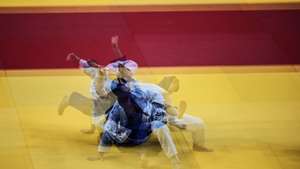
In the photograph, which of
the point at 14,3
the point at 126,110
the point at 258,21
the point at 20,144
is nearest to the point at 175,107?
the point at 126,110

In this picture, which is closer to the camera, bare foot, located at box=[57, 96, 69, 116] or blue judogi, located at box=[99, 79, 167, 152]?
blue judogi, located at box=[99, 79, 167, 152]

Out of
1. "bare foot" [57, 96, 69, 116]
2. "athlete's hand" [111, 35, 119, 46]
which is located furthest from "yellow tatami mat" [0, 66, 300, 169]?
"athlete's hand" [111, 35, 119, 46]

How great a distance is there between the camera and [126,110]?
6.02ft

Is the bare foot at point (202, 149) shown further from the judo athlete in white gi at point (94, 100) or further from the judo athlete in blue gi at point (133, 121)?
the judo athlete in white gi at point (94, 100)

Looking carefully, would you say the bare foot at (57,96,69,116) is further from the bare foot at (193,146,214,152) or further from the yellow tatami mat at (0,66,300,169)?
the bare foot at (193,146,214,152)

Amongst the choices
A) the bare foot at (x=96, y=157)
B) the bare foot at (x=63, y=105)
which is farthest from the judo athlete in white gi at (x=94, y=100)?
the bare foot at (x=96, y=157)

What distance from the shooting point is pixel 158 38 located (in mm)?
2307

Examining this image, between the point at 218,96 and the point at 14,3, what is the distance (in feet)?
2.96

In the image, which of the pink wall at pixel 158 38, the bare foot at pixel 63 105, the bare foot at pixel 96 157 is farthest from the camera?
the pink wall at pixel 158 38

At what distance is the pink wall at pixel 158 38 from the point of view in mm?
2195

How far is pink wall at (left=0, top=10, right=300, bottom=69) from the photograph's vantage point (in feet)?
7.20

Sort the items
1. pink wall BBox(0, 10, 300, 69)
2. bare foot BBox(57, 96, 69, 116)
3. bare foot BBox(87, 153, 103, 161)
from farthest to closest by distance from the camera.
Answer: pink wall BBox(0, 10, 300, 69), bare foot BBox(57, 96, 69, 116), bare foot BBox(87, 153, 103, 161)

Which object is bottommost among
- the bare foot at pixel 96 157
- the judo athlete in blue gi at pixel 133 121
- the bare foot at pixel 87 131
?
the bare foot at pixel 96 157

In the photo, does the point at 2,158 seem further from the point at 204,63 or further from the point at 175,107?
the point at 204,63
